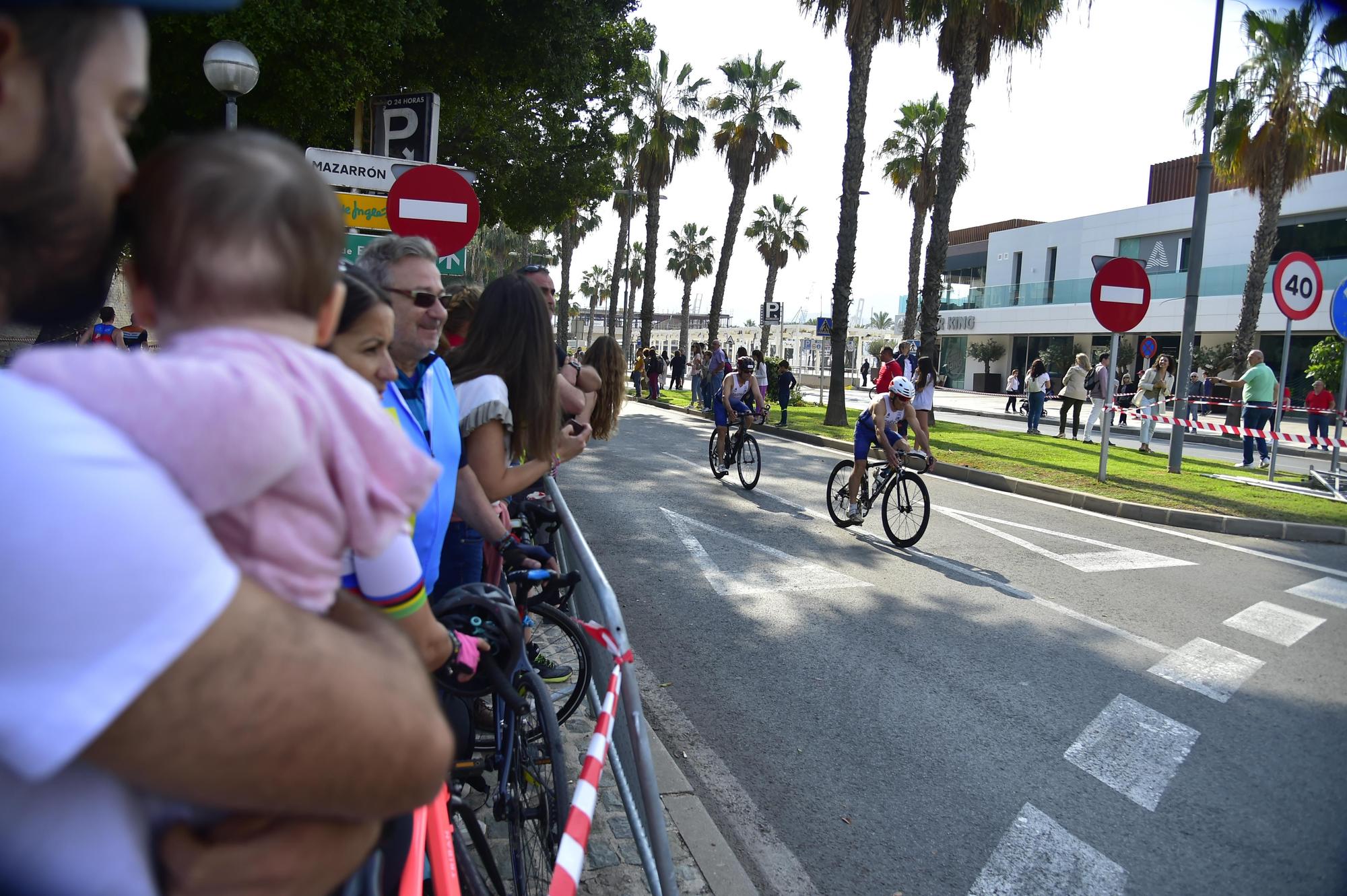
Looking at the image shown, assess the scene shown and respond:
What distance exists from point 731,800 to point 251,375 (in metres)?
3.49

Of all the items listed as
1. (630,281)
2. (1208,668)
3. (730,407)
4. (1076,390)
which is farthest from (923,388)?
(630,281)

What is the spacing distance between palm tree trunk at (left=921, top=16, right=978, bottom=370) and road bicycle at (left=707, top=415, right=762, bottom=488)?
918cm

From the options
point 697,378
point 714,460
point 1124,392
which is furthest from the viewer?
point 1124,392

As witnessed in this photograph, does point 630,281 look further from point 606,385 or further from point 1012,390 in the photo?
point 606,385

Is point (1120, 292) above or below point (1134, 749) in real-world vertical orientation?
above

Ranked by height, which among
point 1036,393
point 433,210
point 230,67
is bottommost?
point 1036,393

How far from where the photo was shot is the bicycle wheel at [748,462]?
1178 cm

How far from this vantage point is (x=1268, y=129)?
77.9 ft

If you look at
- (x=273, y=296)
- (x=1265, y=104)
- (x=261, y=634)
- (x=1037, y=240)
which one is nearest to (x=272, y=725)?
(x=261, y=634)

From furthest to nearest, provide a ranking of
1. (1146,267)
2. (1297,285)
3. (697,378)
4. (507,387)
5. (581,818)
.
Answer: (1146,267)
(697,378)
(1297,285)
(507,387)
(581,818)

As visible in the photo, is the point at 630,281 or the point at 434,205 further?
the point at 630,281

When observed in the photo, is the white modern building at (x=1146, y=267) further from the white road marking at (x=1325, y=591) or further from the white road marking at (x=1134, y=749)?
the white road marking at (x=1134, y=749)

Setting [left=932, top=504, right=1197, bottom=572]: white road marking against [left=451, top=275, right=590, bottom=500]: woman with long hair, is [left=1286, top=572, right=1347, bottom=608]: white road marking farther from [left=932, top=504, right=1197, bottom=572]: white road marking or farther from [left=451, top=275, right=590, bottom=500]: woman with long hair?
[left=451, top=275, right=590, bottom=500]: woman with long hair

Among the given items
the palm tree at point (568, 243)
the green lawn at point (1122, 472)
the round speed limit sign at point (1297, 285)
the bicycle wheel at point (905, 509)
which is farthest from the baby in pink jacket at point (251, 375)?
the palm tree at point (568, 243)
